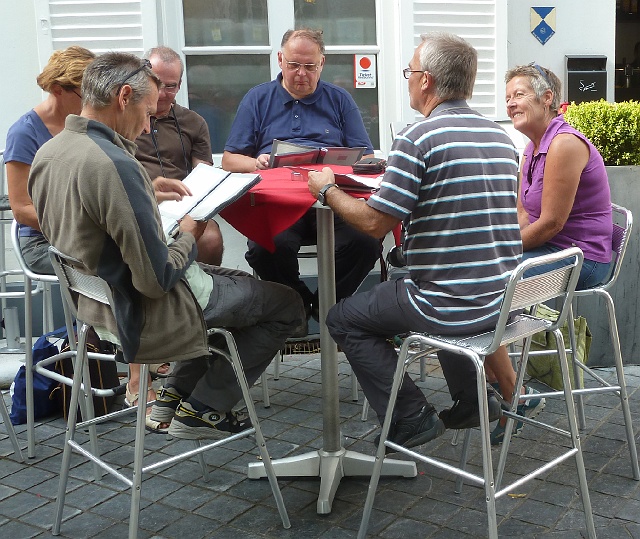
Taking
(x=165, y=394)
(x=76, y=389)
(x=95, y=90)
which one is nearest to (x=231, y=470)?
(x=165, y=394)

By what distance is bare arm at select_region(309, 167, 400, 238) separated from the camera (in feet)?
8.80

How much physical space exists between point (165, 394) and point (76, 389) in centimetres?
33

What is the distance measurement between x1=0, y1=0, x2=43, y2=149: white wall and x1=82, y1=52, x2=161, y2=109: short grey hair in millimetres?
2651

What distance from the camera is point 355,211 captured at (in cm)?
273

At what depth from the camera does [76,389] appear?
2.93 meters

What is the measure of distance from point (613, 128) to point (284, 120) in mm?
1746

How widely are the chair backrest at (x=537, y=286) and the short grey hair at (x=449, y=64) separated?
0.65 meters

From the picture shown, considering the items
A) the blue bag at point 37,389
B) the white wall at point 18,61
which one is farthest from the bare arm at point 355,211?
the white wall at point 18,61

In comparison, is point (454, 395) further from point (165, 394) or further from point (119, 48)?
point (119, 48)

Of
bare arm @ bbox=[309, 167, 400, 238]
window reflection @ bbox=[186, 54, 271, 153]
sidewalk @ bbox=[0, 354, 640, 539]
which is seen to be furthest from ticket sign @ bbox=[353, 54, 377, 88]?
bare arm @ bbox=[309, 167, 400, 238]

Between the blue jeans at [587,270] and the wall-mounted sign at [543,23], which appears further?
the wall-mounted sign at [543,23]

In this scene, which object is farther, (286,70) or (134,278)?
(286,70)

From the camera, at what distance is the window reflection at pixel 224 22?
17.0ft

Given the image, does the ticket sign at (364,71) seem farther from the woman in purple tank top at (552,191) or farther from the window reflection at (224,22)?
the woman in purple tank top at (552,191)
